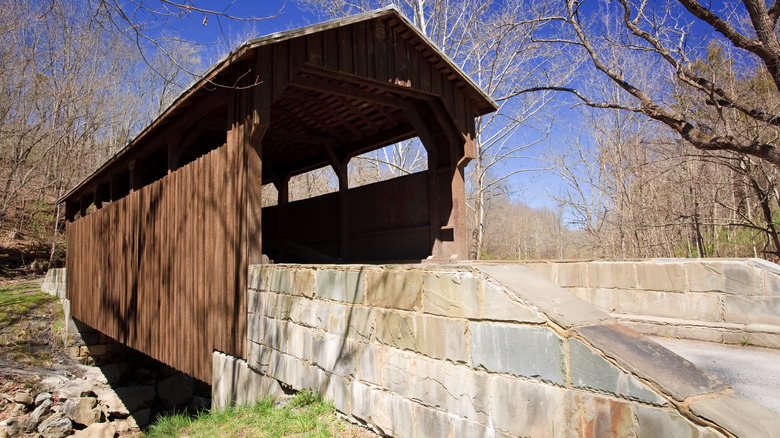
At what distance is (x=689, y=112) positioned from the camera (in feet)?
32.6

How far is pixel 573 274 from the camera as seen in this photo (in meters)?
6.06

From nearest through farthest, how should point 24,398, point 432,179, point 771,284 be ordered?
1. point 771,284
2. point 432,179
3. point 24,398

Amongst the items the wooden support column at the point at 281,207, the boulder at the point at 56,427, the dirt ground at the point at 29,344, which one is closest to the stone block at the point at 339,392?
the wooden support column at the point at 281,207

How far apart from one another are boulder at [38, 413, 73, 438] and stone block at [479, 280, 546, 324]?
956cm

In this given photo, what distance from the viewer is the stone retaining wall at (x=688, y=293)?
4.80 m

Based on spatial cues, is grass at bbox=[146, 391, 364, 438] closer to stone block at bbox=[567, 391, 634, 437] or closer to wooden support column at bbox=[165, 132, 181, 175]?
stone block at bbox=[567, 391, 634, 437]

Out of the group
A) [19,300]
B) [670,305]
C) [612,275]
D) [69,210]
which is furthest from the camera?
[69,210]

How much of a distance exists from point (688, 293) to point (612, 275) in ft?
2.62

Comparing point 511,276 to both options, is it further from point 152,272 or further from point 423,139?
point 152,272

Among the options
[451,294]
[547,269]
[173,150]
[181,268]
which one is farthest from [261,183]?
[451,294]

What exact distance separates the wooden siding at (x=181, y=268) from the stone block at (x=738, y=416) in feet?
15.5

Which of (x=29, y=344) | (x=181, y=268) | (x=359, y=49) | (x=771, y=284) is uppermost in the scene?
(x=359, y=49)

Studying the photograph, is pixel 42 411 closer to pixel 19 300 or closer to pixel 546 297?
pixel 19 300

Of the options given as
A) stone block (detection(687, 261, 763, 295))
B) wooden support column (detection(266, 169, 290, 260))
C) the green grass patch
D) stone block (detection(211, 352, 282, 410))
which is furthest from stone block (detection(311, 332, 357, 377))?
the green grass patch
